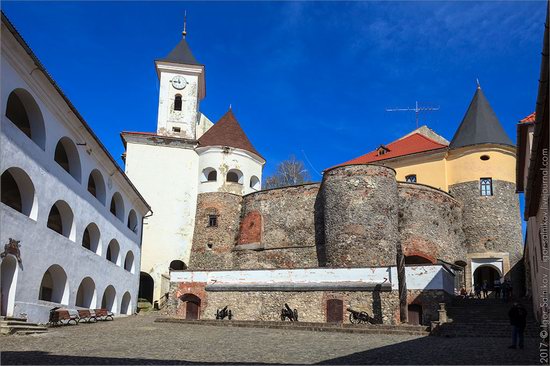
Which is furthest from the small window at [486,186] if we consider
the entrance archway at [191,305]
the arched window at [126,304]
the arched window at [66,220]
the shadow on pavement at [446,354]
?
the arched window at [66,220]

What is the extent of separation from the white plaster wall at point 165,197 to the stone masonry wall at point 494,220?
16702 millimetres

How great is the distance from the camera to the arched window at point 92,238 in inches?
882

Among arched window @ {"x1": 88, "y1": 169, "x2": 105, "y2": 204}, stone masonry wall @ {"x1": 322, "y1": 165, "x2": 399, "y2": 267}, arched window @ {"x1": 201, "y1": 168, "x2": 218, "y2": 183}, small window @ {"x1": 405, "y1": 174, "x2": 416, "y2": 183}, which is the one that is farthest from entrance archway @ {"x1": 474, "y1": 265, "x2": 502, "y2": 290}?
arched window @ {"x1": 88, "y1": 169, "x2": 105, "y2": 204}

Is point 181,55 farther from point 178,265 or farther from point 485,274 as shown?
point 485,274

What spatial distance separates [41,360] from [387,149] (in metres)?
32.3

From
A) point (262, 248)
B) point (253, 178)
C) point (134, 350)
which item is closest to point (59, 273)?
point (134, 350)

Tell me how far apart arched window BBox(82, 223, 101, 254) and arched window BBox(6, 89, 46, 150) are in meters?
5.99

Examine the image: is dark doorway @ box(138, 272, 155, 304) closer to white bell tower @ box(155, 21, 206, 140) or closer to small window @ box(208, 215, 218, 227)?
small window @ box(208, 215, 218, 227)

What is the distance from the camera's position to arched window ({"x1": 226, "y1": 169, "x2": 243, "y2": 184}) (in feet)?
116

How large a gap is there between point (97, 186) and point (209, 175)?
1236 centimetres

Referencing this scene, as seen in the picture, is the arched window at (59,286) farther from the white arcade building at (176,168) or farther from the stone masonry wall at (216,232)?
the stone masonry wall at (216,232)

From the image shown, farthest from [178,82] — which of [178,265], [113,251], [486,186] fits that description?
[486,186]

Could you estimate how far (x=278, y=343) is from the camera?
1384 centimetres

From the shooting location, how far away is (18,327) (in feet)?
47.0
